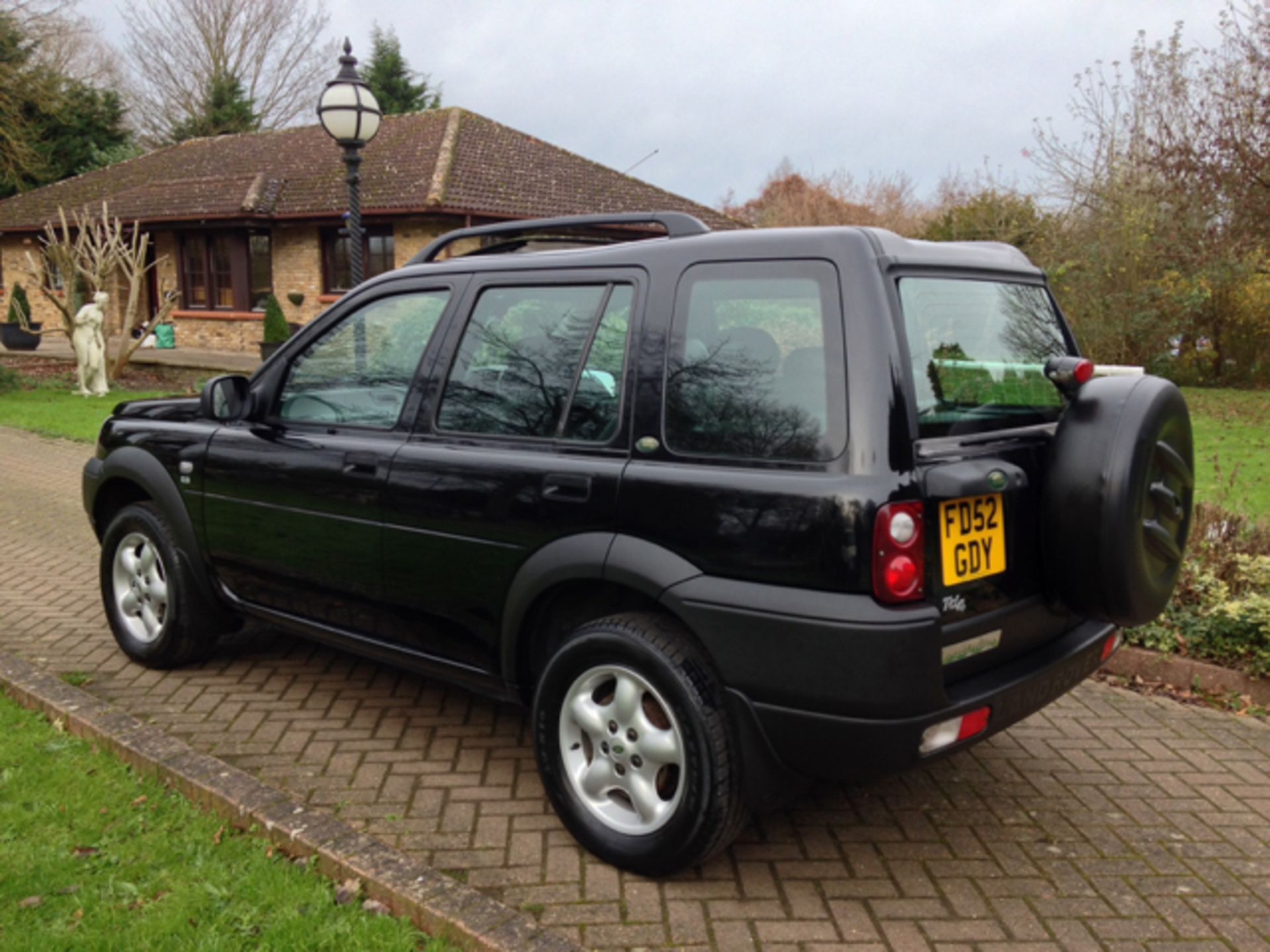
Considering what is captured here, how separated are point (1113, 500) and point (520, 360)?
72.7 inches

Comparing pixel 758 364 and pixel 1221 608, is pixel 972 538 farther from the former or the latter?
pixel 1221 608

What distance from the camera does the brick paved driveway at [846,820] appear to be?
9.05ft

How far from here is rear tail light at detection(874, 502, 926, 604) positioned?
2.46m

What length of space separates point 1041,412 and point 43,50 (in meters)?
39.5

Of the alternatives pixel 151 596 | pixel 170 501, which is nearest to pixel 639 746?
pixel 170 501

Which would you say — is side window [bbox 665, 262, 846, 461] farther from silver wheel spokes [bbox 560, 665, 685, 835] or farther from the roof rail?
silver wheel spokes [bbox 560, 665, 685, 835]

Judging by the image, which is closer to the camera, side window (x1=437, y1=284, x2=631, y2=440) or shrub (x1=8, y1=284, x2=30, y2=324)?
side window (x1=437, y1=284, x2=631, y2=440)

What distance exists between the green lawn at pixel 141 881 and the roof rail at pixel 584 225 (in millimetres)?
2170

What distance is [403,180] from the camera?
924 inches

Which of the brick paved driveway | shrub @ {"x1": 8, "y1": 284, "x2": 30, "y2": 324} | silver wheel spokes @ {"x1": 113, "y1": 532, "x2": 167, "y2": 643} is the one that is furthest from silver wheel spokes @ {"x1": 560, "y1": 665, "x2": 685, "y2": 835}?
shrub @ {"x1": 8, "y1": 284, "x2": 30, "y2": 324}

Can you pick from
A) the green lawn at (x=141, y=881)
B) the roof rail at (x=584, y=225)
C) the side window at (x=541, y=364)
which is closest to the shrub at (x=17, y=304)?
the roof rail at (x=584, y=225)

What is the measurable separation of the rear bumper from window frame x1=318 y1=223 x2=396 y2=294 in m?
22.7

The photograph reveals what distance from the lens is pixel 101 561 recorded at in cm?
473

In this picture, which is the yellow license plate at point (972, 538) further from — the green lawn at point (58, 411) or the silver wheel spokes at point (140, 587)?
the green lawn at point (58, 411)
